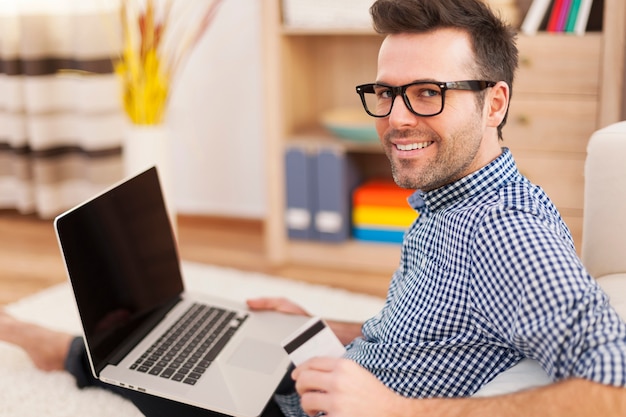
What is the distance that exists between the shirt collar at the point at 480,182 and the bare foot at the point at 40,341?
98 cm

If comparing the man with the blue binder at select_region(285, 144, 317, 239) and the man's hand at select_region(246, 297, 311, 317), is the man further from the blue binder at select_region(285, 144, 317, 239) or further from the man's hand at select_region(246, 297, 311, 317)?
the blue binder at select_region(285, 144, 317, 239)

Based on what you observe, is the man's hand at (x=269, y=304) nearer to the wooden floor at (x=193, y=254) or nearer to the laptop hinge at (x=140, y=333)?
the laptop hinge at (x=140, y=333)

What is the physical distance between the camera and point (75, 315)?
2604mm

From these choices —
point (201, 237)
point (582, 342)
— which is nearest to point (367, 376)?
point (582, 342)

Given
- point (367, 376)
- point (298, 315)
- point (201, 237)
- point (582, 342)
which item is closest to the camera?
point (582, 342)

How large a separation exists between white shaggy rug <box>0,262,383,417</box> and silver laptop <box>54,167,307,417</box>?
0.32m

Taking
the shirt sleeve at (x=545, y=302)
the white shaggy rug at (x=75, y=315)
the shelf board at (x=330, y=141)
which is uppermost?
the shirt sleeve at (x=545, y=302)

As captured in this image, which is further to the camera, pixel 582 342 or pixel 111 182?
pixel 111 182

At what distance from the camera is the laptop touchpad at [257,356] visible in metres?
1.49

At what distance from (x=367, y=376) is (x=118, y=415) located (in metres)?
0.94

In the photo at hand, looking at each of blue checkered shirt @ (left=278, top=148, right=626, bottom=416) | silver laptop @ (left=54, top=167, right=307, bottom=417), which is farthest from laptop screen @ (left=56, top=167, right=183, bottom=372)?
blue checkered shirt @ (left=278, top=148, right=626, bottom=416)

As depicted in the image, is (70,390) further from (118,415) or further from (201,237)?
(201,237)

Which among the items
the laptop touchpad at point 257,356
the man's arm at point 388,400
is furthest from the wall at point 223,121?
the man's arm at point 388,400

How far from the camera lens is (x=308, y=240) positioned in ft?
10.2
